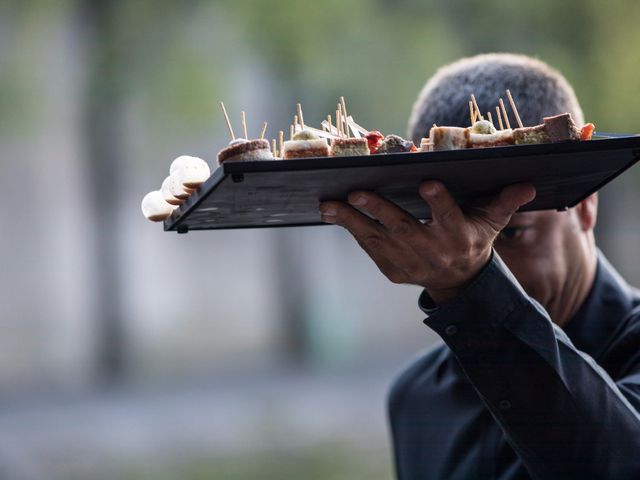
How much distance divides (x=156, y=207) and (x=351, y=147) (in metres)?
0.48

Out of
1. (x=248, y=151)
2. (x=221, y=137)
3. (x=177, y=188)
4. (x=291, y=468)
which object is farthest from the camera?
(x=221, y=137)

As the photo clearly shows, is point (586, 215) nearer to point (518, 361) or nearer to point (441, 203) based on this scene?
point (518, 361)

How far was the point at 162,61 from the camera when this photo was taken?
42.4ft

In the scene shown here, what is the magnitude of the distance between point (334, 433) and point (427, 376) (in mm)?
7304

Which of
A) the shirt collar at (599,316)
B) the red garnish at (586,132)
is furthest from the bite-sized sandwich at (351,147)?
the shirt collar at (599,316)

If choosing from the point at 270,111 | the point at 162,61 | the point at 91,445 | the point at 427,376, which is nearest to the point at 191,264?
the point at 270,111

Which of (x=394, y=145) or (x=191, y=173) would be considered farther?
(x=191, y=173)

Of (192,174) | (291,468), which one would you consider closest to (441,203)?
(192,174)

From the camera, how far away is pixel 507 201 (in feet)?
6.10

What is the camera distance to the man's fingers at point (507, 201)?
1858mm

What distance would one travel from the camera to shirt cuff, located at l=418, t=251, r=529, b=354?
1899 millimetres

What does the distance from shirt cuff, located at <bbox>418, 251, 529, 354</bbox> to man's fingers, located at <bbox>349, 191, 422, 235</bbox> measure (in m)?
0.18

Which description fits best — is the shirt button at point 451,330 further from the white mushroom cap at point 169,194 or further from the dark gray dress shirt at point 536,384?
the white mushroom cap at point 169,194

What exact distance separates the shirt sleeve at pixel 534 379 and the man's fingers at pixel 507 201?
0.26ft
